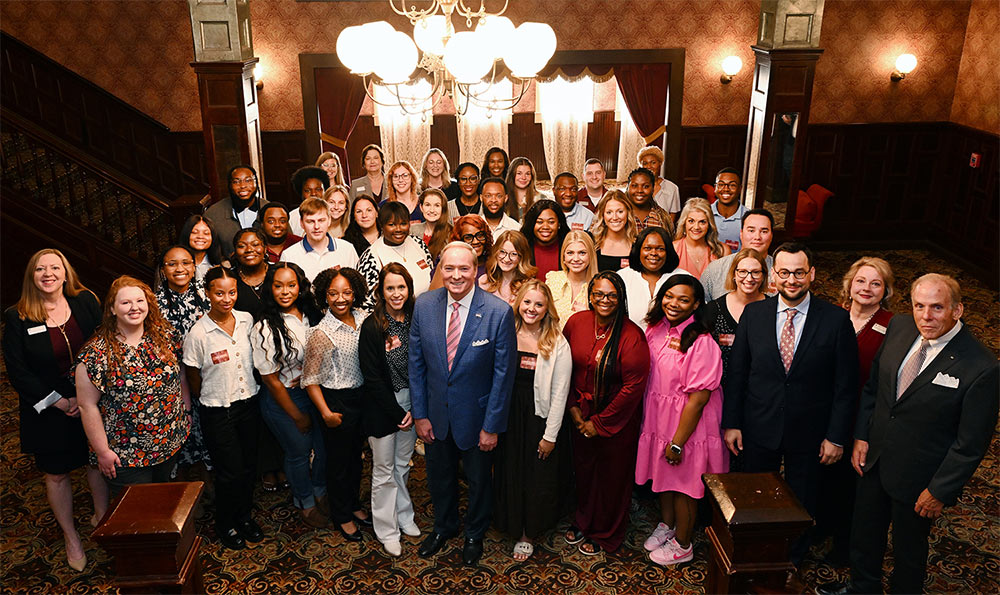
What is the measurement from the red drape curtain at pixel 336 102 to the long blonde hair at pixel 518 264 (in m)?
5.49

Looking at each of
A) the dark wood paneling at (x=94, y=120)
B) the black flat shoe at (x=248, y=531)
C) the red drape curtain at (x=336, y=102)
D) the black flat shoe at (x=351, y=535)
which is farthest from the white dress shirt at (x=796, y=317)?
the dark wood paneling at (x=94, y=120)

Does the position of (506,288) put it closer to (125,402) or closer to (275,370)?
(275,370)

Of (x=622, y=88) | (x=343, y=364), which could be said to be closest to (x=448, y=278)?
(x=343, y=364)

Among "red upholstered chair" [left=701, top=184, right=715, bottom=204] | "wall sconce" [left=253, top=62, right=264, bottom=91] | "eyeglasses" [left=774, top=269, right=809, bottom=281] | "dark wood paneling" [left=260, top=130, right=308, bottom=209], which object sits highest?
"wall sconce" [left=253, top=62, right=264, bottom=91]

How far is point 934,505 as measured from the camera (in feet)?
10.4

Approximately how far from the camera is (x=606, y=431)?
12.5 ft

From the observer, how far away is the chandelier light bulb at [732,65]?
9.23 meters

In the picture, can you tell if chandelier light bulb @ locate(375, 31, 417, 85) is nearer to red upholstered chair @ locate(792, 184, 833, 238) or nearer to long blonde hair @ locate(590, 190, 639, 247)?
long blonde hair @ locate(590, 190, 639, 247)

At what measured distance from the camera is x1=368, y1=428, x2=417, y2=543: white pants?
403cm

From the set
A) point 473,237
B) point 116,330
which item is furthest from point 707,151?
point 116,330

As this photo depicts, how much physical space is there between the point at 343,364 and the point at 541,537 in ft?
4.83

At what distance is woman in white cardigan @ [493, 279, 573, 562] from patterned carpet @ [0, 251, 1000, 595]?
0.68 ft

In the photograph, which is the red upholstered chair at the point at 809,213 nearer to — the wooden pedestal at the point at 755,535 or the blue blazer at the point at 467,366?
the blue blazer at the point at 467,366

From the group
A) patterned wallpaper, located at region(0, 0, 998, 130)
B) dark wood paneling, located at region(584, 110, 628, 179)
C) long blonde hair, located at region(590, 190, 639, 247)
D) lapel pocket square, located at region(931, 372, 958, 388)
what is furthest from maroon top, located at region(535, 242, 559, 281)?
dark wood paneling, located at region(584, 110, 628, 179)
